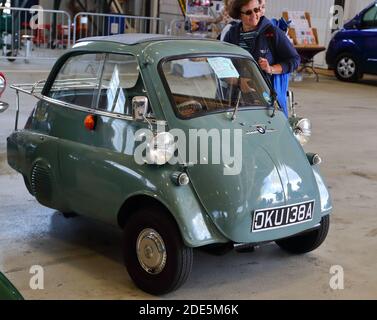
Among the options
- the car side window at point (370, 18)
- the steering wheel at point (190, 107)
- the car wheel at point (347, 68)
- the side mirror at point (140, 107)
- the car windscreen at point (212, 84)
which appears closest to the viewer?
the side mirror at point (140, 107)

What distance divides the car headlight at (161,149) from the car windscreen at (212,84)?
1.11ft

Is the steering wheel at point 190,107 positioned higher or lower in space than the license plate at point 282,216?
higher

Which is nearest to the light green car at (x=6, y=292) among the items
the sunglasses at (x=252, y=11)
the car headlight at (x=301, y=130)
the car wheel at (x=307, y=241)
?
the car wheel at (x=307, y=241)

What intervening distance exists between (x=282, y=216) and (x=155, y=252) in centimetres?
76

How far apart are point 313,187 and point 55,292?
64.9 inches

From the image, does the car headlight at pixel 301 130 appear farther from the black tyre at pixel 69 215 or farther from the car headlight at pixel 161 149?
the black tyre at pixel 69 215

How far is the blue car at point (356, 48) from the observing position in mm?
13399

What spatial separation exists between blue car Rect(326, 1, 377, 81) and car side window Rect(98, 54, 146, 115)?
1032 centimetres

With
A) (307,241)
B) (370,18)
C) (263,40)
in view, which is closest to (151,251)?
(307,241)

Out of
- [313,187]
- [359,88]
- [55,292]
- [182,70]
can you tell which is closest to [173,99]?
[182,70]

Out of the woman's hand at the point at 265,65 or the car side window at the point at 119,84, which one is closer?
the car side window at the point at 119,84

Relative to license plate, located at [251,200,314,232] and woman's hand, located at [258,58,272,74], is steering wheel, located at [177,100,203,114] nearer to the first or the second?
license plate, located at [251,200,314,232]

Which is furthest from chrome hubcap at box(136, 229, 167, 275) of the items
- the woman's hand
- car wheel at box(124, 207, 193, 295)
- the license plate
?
the woman's hand

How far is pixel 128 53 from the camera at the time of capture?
3949 mm
